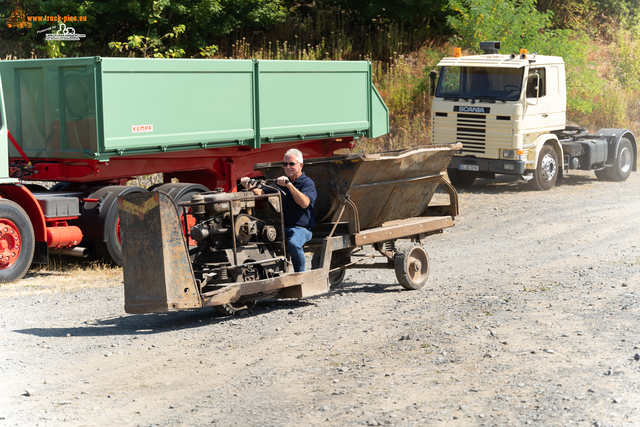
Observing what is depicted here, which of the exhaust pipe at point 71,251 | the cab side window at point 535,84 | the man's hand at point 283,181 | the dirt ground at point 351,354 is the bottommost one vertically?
the dirt ground at point 351,354

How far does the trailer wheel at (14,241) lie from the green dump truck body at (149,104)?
4.06 ft

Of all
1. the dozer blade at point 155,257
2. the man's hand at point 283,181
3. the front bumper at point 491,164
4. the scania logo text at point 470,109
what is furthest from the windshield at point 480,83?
the dozer blade at point 155,257

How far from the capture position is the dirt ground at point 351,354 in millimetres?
5566

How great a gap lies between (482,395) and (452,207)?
5.16m

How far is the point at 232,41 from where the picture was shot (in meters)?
28.4

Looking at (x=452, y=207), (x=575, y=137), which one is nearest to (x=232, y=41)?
(x=575, y=137)

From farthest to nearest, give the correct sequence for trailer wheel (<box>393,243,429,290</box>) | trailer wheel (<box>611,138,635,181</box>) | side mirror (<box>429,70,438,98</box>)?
trailer wheel (<box>611,138,635,181</box>) → side mirror (<box>429,70,438,98</box>) → trailer wheel (<box>393,243,429,290</box>)

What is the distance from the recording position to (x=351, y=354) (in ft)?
22.7

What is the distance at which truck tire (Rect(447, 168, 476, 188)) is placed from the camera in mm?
19531

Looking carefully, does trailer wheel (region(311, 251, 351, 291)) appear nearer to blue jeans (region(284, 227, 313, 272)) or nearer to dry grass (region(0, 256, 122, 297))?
blue jeans (region(284, 227, 313, 272))

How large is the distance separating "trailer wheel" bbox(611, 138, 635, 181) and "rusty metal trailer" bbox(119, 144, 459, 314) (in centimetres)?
1220

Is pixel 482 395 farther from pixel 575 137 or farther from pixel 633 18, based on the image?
pixel 633 18

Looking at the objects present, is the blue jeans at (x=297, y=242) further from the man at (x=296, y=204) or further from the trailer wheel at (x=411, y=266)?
the trailer wheel at (x=411, y=266)

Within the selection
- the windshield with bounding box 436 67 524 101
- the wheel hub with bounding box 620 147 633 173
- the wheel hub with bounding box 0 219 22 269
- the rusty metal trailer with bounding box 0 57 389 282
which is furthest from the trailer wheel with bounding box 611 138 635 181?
the wheel hub with bounding box 0 219 22 269
